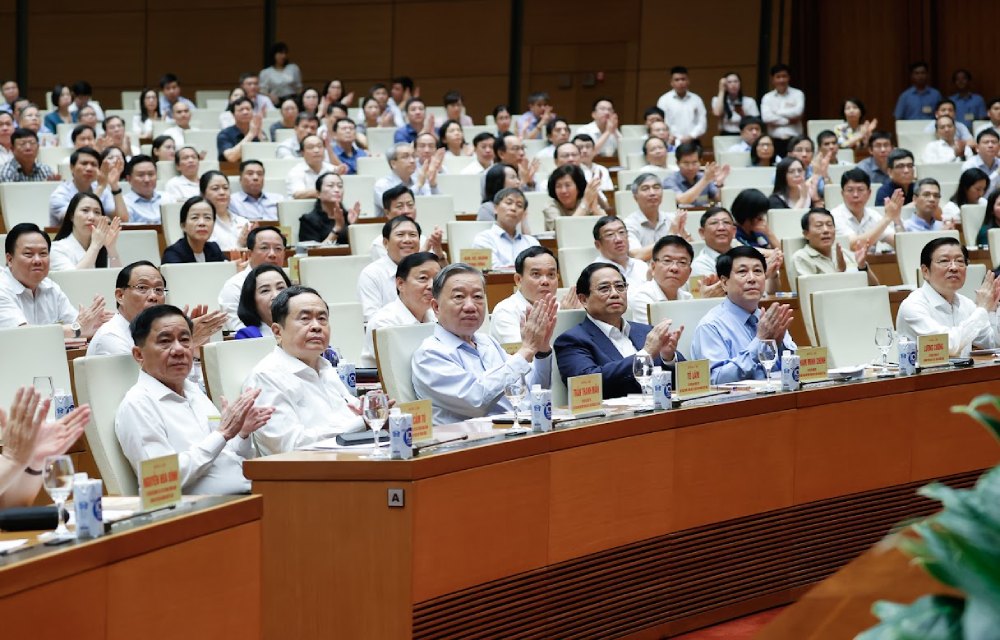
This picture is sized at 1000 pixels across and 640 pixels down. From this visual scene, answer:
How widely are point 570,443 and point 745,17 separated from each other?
9824 millimetres

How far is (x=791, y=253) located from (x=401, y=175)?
8.96 ft

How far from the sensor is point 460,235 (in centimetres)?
679

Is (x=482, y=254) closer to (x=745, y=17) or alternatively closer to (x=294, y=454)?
(x=294, y=454)

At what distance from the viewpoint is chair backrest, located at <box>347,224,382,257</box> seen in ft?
21.6

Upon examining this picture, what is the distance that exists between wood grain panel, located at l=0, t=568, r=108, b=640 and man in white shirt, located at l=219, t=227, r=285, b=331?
3227 mm

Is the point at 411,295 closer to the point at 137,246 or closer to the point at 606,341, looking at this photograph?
the point at 606,341

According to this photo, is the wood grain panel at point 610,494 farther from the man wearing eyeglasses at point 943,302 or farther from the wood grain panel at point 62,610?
the man wearing eyeglasses at point 943,302

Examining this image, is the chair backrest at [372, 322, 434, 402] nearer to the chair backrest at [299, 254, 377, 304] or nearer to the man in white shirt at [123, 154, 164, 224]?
the chair backrest at [299, 254, 377, 304]

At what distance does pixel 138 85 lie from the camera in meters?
13.5

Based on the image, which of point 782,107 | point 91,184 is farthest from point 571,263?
point 782,107

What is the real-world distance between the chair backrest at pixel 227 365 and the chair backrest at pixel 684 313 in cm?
151

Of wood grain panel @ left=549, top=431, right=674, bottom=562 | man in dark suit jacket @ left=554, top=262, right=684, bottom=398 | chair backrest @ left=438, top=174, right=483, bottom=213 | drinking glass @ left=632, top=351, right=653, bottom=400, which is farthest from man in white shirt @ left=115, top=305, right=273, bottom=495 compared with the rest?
chair backrest @ left=438, top=174, right=483, bottom=213

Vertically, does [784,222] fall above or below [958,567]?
above

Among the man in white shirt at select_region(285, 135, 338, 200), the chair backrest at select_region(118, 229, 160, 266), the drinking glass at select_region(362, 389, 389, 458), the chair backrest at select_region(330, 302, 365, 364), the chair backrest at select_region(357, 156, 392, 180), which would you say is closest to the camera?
the drinking glass at select_region(362, 389, 389, 458)
